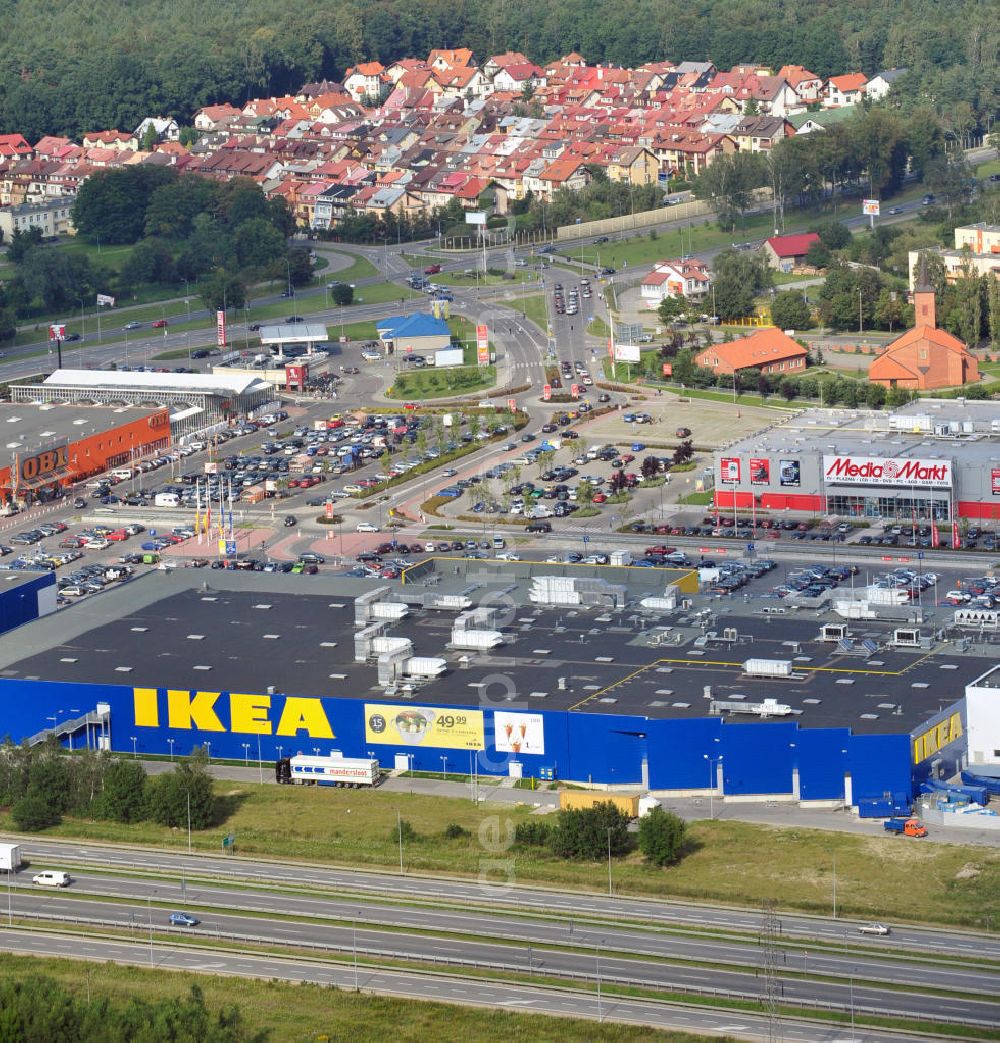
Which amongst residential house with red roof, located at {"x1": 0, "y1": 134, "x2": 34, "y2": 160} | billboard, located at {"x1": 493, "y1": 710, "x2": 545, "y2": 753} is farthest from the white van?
residential house with red roof, located at {"x1": 0, "y1": 134, "x2": 34, "y2": 160}

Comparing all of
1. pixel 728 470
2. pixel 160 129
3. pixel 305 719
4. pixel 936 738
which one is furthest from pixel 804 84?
pixel 936 738

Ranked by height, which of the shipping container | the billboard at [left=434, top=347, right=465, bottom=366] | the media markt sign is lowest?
the shipping container

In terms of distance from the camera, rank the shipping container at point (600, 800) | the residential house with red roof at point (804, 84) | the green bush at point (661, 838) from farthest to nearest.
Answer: the residential house with red roof at point (804, 84), the shipping container at point (600, 800), the green bush at point (661, 838)

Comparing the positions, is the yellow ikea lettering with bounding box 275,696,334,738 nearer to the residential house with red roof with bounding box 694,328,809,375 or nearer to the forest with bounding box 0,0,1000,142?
the residential house with red roof with bounding box 694,328,809,375

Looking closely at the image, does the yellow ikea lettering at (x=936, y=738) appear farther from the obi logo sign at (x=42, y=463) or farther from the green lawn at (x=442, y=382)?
the green lawn at (x=442, y=382)

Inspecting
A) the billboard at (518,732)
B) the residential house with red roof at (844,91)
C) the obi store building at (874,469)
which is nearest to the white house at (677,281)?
the obi store building at (874,469)

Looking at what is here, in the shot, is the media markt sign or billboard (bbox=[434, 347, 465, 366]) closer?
the media markt sign

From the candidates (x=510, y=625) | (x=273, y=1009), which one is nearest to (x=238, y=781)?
(x=510, y=625)
